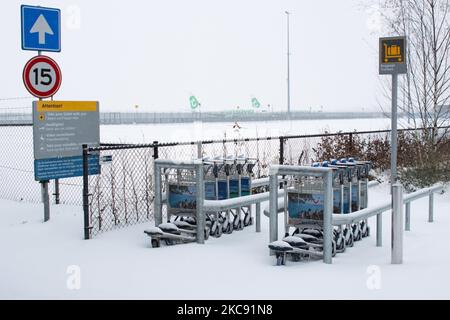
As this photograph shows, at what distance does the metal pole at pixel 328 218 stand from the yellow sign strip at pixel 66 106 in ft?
14.5

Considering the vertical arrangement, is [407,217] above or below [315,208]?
below

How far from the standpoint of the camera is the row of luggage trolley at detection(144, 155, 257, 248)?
7520 mm

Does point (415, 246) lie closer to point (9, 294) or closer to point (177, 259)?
point (177, 259)

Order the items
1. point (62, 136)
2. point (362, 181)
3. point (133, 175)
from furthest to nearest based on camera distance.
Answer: point (133, 175) → point (62, 136) → point (362, 181)

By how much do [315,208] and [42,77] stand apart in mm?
4671

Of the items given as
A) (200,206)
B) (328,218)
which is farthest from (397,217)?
(200,206)

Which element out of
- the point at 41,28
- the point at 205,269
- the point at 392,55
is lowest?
the point at 205,269

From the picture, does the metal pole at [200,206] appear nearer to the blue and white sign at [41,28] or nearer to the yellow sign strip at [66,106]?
the yellow sign strip at [66,106]

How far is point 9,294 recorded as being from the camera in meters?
5.52

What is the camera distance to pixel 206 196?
27.8ft

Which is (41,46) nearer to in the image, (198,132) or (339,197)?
(339,197)

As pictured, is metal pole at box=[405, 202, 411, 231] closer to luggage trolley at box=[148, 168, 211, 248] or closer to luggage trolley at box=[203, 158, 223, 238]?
luggage trolley at box=[203, 158, 223, 238]

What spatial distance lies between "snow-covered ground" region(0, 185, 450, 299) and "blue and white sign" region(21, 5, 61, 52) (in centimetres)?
275
